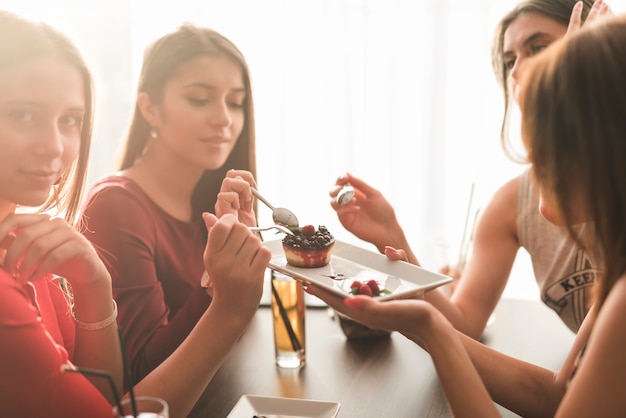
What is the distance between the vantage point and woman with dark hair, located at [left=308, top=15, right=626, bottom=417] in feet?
3.24

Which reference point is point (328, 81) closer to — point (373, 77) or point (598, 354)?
point (373, 77)

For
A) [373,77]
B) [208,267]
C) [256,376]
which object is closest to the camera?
[208,267]

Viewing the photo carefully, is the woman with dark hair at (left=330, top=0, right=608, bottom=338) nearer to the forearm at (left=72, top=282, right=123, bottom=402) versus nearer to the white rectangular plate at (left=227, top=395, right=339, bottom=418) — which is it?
the white rectangular plate at (left=227, top=395, right=339, bottom=418)

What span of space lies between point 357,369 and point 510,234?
2.44 feet

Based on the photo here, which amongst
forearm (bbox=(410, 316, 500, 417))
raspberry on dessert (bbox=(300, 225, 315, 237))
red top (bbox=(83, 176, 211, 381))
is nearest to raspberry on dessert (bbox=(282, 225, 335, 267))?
raspberry on dessert (bbox=(300, 225, 315, 237))

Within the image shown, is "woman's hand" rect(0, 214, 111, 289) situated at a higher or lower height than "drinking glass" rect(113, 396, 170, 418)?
higher

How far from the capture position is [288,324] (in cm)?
157

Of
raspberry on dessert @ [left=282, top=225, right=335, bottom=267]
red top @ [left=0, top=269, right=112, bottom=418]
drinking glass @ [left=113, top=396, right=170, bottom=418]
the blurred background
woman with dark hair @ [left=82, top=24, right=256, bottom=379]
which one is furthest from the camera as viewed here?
the blurred background

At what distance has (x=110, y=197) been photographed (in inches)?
71.7

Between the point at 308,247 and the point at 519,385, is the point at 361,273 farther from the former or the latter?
the point at 519,385

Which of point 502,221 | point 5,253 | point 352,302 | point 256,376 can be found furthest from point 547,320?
point 5,253

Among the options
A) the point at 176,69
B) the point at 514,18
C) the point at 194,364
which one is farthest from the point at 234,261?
the point at 514,18

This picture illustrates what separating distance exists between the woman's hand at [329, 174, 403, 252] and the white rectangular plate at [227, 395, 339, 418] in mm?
591

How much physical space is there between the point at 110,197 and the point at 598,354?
1308mm
